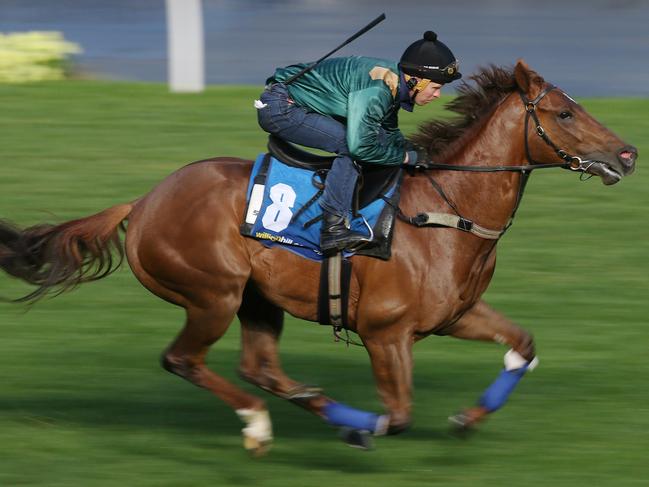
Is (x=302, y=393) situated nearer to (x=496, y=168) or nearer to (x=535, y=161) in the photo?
(x=496, y=168)

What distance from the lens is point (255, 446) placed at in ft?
23.0

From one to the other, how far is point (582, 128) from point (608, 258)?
13.7ft

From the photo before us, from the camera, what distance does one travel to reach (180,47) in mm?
14617

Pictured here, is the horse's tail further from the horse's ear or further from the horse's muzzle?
→ the horse's muzzle

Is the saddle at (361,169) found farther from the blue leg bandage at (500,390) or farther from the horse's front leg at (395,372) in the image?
the blue leg bandage at (500,390)

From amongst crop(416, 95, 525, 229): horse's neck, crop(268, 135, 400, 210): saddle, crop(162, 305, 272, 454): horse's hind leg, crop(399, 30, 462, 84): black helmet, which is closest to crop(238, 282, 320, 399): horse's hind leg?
crop(162, 305, 272, 454): horse's hind leg

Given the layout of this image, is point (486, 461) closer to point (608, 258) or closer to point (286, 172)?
point (286, 172)

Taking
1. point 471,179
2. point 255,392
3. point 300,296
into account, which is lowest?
point 255,392

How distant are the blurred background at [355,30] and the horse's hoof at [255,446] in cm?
920

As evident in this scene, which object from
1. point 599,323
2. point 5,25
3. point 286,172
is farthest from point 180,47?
point 286,172

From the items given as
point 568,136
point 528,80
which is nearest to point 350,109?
point 528,80

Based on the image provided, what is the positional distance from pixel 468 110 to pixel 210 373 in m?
1.80

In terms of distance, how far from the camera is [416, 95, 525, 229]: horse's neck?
22.4ft

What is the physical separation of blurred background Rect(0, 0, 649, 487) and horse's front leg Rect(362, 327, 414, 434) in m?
0.29
